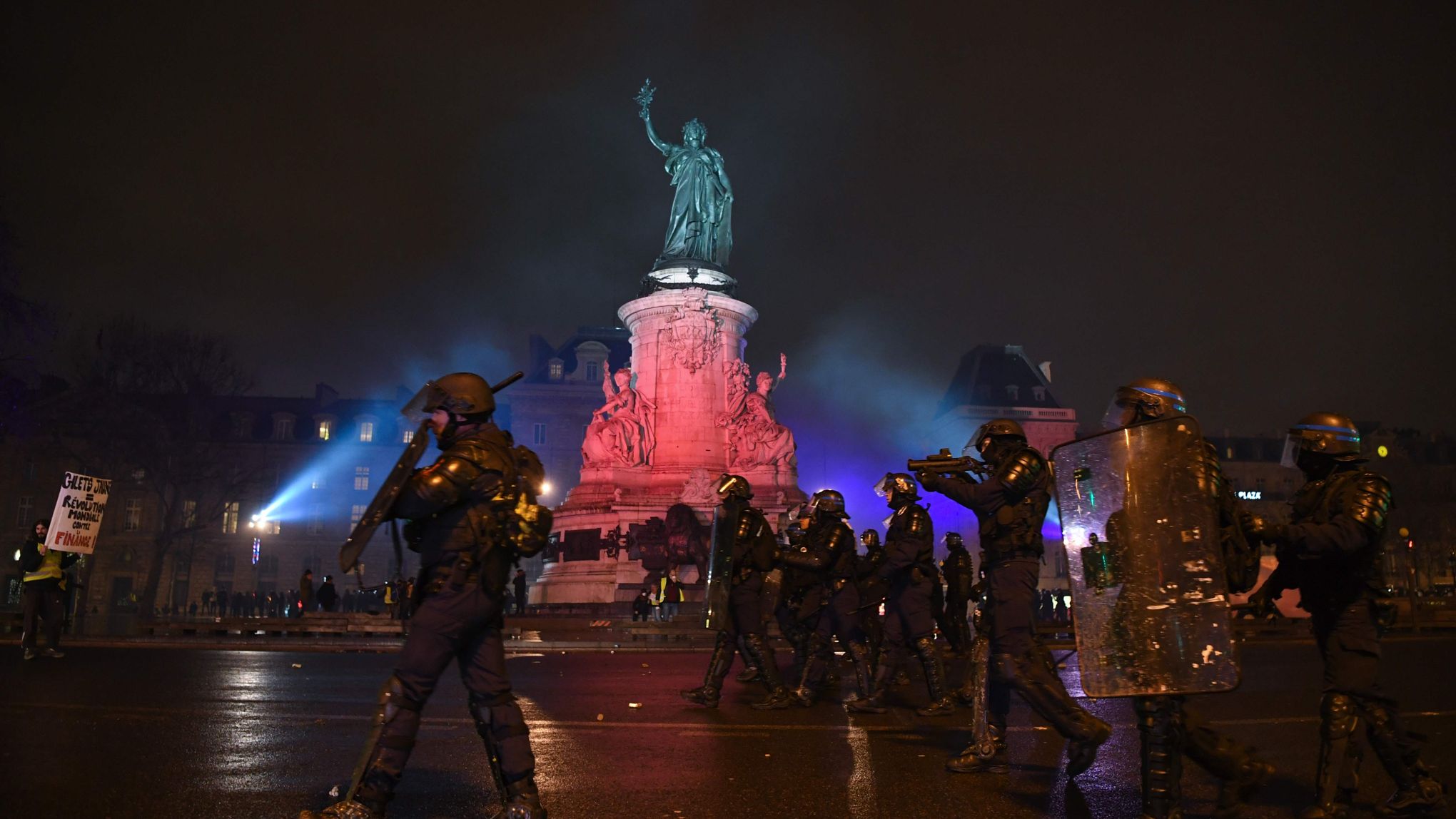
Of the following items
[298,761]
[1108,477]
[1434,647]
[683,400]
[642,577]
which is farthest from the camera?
[683,400]

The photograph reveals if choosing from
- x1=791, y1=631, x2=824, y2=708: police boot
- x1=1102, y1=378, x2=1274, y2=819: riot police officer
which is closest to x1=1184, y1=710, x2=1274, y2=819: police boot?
x1=1102, y1=378, x2=1274, y2=819: riot police officer

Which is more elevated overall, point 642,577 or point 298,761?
point 642,577

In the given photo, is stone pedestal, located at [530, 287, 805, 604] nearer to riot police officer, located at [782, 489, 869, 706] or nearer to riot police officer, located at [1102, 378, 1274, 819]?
riot police officer, located at [782, 489, 869, 706]

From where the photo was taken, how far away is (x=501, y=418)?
67438 millimetres

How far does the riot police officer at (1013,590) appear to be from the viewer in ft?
19.6

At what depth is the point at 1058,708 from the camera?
5914mm

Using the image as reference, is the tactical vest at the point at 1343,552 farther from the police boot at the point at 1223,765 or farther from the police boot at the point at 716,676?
the police boot at the point at 716,676

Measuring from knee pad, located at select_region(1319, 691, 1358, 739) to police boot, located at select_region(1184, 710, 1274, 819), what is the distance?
1.44 ft

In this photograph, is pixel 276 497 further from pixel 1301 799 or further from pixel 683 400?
pixel 1301 799

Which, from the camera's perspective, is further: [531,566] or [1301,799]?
[531,566]

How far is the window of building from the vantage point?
6212 cm

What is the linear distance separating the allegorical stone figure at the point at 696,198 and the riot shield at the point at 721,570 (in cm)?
2329

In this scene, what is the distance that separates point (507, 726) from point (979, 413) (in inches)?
2652

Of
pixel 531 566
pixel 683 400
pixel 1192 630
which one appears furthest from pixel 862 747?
pixel 531 566
